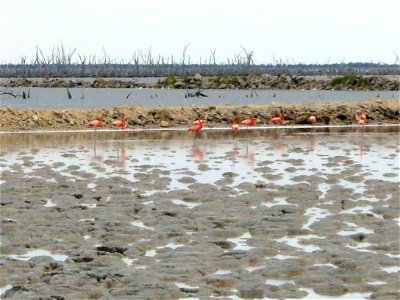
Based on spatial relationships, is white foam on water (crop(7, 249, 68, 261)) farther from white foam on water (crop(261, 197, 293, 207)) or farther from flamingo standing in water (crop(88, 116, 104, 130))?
flamingo standing in water (crop(88, 116, 104, 130))

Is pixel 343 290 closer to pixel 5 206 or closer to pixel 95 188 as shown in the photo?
pixel 5 206

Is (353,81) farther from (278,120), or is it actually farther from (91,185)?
(91,185)

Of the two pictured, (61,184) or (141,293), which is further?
(61,184)

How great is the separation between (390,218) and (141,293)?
592cm

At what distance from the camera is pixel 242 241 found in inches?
439

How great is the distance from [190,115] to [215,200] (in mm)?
20839

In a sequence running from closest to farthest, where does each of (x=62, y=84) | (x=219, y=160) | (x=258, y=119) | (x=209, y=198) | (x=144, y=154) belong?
(x=209, y=198)
(x=219, y=160)
(x=144, y=154)
(x=258, y=119)
(x=62, y=84)

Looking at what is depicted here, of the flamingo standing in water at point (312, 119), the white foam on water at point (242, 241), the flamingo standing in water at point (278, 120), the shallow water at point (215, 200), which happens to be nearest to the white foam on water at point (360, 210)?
the shallow water at point (215, 200)

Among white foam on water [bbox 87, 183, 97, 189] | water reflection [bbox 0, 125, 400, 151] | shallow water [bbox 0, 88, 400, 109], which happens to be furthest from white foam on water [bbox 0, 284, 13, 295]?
shallow water [bbox 0, 88, 400, 109]

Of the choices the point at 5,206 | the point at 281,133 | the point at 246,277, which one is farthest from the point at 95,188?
the point at 281,133

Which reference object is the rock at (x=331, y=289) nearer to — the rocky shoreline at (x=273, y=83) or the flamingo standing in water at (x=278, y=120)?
the flamingo standing in water at (x=278, y=120)

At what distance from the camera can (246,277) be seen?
904cm

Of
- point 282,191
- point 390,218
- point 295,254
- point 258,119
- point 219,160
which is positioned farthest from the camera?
point 258,119

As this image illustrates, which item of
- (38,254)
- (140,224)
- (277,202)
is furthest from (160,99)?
(38,254)
